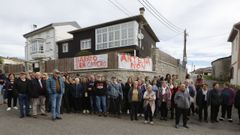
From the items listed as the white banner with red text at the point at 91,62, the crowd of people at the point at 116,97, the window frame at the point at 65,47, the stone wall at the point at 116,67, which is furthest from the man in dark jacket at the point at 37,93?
the window frame at the point at 65,47

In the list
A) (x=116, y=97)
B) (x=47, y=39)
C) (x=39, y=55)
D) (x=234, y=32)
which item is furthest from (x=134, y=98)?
(x=39, y=55)

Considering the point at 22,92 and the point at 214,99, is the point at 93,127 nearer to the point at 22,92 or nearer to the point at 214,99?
the point at 22,92

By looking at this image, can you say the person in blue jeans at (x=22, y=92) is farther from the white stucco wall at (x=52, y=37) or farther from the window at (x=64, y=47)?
the white stucco wall at (x=52, y=37)

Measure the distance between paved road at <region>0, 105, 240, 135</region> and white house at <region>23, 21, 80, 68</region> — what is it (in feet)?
104

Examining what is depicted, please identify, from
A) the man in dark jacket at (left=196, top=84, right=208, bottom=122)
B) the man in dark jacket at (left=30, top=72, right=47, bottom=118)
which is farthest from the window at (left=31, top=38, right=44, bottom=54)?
the man in dark jacket at (left=196, top=84, right=208, bottom=122)

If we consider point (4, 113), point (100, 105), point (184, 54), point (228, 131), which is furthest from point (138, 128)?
point (184, 54)

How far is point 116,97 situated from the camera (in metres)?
10.6

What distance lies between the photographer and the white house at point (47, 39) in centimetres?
4038

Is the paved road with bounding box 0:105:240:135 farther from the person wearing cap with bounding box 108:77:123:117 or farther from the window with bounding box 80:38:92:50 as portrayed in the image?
the window with bounding box 80:38:92:50

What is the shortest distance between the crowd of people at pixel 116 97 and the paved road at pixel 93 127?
49 cm

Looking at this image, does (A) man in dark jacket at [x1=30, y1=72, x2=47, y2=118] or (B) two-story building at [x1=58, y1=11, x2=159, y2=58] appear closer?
(A) man in dark jacket at [x1=30, y1=72, x2=47, y2=118]

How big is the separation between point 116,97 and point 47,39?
3437cm

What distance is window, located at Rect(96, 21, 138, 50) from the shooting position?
25.5 metres

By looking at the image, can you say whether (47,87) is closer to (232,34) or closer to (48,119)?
(48,119)
